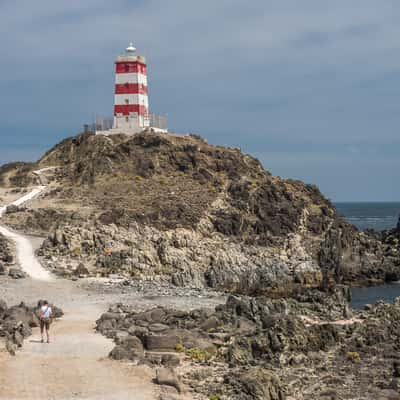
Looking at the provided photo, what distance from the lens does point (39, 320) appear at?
2577cm

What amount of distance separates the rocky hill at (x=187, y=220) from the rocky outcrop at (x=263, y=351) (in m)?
14.7

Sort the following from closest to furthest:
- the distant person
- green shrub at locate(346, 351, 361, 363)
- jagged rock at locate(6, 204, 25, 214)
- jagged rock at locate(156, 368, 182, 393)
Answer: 1. jagged rock at locate(156, 368, 182, 393)
2. the distant person
3. green shrub at locate(346, 351, 361, 363)
4. jagged rock at locate(6, 204, 25, 214)

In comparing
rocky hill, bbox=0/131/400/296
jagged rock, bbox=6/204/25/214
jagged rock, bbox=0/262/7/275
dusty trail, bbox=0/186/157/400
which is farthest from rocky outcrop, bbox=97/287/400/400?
jagged rock, bbox=6/204/25/214

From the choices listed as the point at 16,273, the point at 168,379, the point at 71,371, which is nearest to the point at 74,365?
the point at 71,371

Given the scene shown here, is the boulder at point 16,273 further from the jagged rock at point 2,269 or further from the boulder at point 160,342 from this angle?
the boulder at point 160,342

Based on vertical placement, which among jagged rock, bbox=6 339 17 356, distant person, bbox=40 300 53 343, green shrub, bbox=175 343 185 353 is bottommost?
green shrub, bbox=175 343 185 353

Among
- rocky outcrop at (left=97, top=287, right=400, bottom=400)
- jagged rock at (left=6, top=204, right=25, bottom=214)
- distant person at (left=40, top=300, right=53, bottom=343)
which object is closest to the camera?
rocky outcrop at (left=97, top=287, right=400, bottom=400)

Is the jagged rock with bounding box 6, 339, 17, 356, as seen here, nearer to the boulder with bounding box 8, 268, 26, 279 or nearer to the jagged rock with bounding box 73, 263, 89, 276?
the boulder with bounding box 8, 268, 26, 279

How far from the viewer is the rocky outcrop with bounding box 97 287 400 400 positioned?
2030cm

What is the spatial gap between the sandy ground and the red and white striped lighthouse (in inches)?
1503

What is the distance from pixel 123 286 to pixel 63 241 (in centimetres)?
1074

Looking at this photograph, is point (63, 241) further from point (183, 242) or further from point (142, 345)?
point (142, 345)

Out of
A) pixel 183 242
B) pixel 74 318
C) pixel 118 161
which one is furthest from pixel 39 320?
pixel 118 161

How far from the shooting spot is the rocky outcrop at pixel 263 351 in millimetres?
20297
